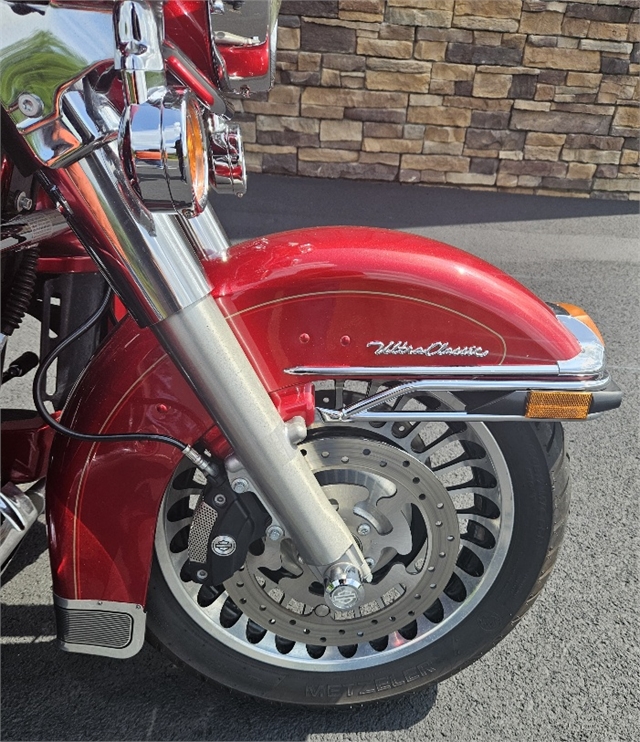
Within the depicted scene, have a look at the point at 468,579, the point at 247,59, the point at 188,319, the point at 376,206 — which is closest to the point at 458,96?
the point at 376,206

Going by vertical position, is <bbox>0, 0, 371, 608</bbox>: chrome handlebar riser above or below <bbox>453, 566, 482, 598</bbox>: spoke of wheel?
above

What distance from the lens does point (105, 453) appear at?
3.59 ft

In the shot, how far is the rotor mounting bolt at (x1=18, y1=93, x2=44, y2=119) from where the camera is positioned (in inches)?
25.9

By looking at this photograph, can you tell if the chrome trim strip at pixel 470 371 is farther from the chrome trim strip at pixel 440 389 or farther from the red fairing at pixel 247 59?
the red fairing at pixel 247 59

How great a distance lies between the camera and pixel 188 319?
0.85 m

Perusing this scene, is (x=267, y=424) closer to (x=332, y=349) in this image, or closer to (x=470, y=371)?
(x=332, y=349)

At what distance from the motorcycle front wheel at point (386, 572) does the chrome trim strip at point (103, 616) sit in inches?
1.6

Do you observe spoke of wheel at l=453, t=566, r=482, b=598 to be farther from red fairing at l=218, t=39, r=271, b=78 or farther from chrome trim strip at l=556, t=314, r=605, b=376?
red fairing at l=218, t=39, r=271, b=78

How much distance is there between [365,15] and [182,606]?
3.95 m

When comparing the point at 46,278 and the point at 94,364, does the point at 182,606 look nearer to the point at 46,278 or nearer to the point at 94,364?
the point at 94,364

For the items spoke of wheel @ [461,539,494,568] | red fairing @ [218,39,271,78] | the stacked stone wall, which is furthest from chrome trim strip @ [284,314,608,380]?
the stacked stone wall

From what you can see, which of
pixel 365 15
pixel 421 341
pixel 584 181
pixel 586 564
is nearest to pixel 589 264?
pixel 584 181

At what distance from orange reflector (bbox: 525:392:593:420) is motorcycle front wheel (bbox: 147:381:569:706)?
6 cm

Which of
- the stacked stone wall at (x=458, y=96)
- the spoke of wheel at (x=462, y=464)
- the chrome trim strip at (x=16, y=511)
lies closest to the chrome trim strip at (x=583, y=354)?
the spoke of wheel at (x=462, y=464)
